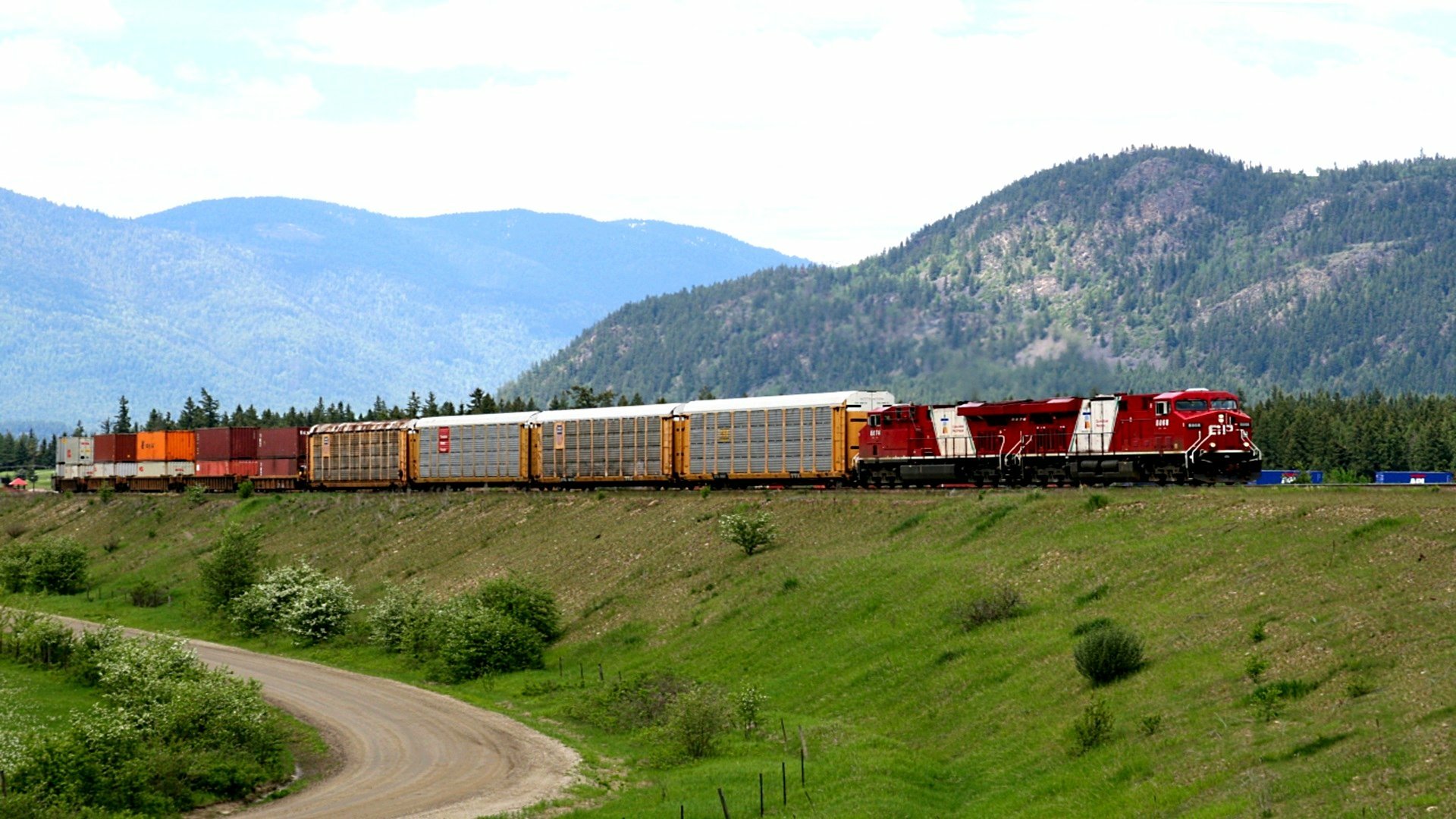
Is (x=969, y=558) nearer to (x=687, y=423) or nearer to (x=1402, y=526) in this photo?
(x=1402, y=526)

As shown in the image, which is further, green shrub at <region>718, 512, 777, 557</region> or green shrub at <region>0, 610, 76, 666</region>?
green shrub at <region>0, 610, 76, 666</region>

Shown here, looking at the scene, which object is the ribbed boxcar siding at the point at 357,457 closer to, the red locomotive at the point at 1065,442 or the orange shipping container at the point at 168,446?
the orange shipping container at the point at 168,446

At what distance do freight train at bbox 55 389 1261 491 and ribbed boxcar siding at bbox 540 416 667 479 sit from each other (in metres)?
0.10

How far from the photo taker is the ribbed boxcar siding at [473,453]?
9225cm

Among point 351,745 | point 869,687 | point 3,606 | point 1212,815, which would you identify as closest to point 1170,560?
point 869,687

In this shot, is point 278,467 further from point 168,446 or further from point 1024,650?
point 1024,650

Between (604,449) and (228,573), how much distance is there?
2258 centimetres

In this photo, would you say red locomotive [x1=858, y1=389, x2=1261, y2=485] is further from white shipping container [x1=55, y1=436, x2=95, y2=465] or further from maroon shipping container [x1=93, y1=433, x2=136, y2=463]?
white shipping container [x1=55, y1=436, x2=95, y2=465]

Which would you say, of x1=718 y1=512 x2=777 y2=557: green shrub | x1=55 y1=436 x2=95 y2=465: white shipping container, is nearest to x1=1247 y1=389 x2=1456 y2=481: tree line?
x1=718 y1=512 x2=777 y2=557: green shrub

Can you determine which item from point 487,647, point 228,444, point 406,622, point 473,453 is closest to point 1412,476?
point 473,453

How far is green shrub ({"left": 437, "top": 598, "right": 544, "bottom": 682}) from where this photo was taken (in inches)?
2339

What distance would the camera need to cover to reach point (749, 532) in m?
62.7

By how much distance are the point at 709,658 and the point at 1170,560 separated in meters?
17.3

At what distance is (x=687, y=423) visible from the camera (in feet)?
264
